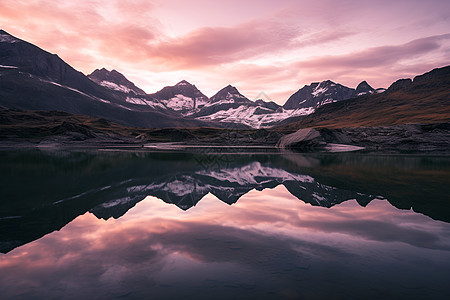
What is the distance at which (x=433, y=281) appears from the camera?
8.72 m

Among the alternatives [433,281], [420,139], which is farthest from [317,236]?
[420,139]

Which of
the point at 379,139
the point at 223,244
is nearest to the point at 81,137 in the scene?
the point at 379,139

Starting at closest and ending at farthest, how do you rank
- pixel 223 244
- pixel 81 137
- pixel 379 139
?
pixel 223 244 → pixel 379 139 → pixel 81 137

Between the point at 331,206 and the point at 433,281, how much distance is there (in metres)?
10.1

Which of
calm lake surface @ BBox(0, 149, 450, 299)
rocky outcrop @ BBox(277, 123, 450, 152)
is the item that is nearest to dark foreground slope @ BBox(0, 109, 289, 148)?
rocky outcrop @ BBox(277, 123, 450, 152)

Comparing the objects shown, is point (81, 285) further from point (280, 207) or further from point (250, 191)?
point (250, 191)

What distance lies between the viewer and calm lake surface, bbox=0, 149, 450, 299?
8.40 m

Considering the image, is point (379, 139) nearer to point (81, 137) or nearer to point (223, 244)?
point (223, 244)

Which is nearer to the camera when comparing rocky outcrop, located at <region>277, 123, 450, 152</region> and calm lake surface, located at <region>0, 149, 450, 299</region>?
calm lake surface, located at <region>0, 149, 450, 299</region>

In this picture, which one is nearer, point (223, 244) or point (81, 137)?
point (223, 244)

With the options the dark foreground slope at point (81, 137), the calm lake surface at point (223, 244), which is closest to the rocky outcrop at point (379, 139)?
the dark foreground slope at point (81, 137)

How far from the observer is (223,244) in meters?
11.9

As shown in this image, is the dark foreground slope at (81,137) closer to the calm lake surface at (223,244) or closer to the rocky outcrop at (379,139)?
the rocky outcrop at (379,139)

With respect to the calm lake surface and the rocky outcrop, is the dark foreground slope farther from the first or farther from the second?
the calm lake surface
